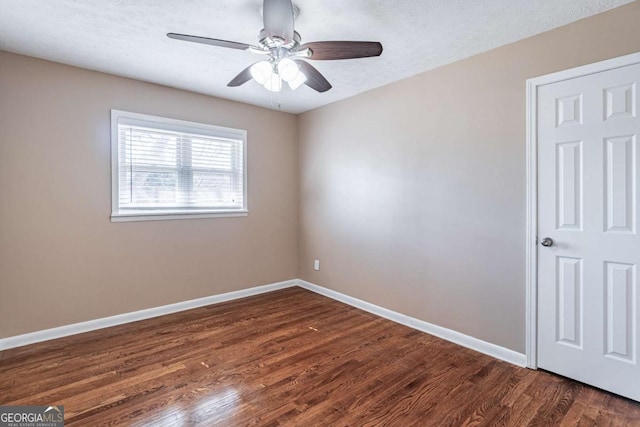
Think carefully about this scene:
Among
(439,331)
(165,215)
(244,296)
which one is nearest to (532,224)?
(439,331)

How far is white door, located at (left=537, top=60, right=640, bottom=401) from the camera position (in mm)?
1961

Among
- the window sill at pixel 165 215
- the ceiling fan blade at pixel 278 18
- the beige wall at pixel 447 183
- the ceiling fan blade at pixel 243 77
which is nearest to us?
the ceiling fan blade at pixel 278 18

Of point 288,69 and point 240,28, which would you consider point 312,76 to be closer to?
point 288,69

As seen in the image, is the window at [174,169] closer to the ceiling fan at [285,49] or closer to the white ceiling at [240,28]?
the white ceiling at [240,28]

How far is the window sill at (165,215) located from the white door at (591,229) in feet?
10.5

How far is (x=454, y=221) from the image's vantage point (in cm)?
282

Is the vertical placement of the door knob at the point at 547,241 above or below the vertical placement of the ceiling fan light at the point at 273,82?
below

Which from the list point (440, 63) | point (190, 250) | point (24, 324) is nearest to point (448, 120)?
point (440, 63)

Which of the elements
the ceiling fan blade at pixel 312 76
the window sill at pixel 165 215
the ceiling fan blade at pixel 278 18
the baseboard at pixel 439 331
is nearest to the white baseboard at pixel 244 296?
the baseboard at pixel 439 331

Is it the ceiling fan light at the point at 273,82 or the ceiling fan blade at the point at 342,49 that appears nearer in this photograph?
the ceiling fan blade at the point at 342,49

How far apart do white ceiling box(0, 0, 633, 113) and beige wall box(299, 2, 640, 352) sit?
0.61 ft

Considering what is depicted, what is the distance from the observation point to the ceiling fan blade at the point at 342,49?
186 cm

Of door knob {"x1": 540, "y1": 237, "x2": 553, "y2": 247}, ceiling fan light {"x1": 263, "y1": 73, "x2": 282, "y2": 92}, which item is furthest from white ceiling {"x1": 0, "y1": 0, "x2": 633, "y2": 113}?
door knob {"x1": 540, "y1": 237, "x2": 553, "y2": 247}

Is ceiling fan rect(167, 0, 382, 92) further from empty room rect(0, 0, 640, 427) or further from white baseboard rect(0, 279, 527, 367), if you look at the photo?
white baseboard rect(0, 279, 527, 367)
